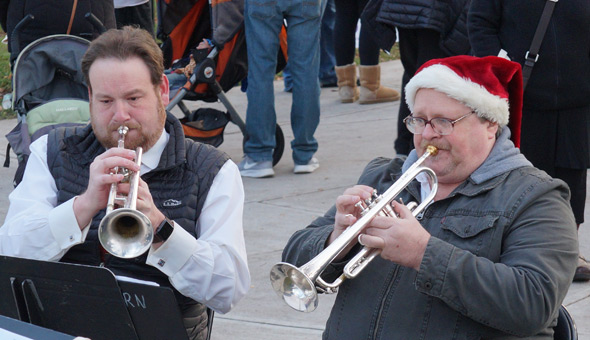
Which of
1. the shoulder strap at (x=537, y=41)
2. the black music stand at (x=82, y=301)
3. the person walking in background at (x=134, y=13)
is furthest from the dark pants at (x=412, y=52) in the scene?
the black music stand at (x=82, y=301)

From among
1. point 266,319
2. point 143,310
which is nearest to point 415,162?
point 143,310

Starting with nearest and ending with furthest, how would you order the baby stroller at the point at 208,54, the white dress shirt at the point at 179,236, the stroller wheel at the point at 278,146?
1. the white dress shirt at the point at 179,236
2. the baby stroller at the point at 208,54
3. the stroller wheel at the point at 278,146

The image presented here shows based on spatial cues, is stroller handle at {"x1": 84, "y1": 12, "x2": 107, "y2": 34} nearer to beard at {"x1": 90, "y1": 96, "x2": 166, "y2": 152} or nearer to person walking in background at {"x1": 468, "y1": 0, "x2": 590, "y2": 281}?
person walking in background at {"x1": 468, "y1": 0, "x2": 590, "y2": 281}

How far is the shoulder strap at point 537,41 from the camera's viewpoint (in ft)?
13.5

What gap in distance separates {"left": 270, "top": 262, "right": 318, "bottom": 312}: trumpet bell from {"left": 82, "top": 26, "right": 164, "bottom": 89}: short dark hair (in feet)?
2.90

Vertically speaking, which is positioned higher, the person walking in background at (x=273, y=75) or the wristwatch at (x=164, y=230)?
the wristwatch at (x=164, y=230)

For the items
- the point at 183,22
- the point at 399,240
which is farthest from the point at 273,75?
the point at 399,240

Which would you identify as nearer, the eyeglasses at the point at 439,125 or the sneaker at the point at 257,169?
the eyeglasses at the point at 439,125

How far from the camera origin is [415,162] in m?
2.77

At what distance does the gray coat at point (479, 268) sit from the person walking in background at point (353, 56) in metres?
5.37

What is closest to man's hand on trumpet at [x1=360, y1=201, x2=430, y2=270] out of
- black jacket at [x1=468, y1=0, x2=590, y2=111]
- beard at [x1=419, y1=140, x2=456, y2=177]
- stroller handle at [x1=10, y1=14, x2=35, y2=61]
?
beard at [x1=419, y1=140, x2=456, y2=177]

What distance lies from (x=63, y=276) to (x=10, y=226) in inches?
26.7

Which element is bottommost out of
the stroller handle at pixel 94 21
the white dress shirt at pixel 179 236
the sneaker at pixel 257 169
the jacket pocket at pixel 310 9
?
the sneaker at pixel 257 169

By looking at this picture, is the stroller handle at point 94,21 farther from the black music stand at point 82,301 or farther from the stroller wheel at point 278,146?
the black music stand at point 82,301
